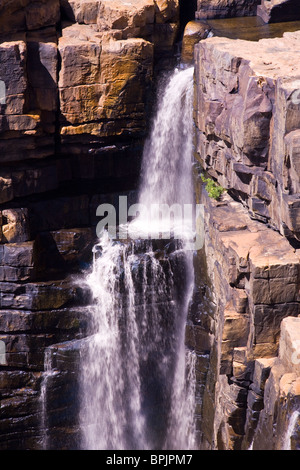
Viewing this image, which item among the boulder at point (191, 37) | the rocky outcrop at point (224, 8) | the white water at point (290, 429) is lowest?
the white water at point (290, 429)

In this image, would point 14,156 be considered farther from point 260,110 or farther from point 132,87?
point 260,110

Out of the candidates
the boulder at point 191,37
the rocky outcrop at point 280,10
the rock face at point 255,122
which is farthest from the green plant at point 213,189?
the rocky outcrop at point 280,10

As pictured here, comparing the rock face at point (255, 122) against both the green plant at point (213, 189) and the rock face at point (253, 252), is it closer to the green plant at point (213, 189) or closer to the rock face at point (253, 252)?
the rock face at point (253, 252)

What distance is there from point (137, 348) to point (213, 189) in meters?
3.54

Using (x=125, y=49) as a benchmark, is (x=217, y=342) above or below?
below

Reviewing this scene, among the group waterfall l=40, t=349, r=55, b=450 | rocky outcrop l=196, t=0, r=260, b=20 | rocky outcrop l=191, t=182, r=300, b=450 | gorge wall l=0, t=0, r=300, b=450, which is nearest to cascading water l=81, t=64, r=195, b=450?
gorge wall l=0, t=0, r=300, b=450

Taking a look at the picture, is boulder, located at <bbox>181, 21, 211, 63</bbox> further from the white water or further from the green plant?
the white water

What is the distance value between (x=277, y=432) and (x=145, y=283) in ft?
14.0

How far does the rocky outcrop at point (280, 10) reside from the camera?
14.6 meters

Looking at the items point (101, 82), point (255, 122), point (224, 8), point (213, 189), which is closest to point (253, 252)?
point (255, 122)

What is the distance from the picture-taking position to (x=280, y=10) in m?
14.6

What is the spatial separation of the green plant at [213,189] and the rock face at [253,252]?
0.51 feet

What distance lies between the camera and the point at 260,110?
9664 mm

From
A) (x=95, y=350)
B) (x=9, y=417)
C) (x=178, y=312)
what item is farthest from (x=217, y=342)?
(x=9, y=417)
